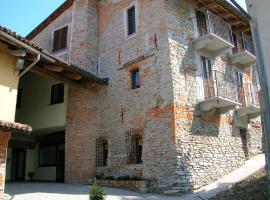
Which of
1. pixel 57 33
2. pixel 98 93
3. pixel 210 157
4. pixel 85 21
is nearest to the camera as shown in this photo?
pixel 210 157

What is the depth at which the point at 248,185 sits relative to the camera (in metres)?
10.5

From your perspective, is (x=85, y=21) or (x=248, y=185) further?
(x=85, y=21)

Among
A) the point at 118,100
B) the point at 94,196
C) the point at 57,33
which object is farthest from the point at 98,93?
the point at 94,196

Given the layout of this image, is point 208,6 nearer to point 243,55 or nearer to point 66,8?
point 243,55

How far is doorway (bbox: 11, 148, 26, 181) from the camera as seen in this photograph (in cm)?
1816

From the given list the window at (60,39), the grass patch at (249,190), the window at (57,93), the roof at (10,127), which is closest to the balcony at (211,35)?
the grass patch at (249,190)

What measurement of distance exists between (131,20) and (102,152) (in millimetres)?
6356

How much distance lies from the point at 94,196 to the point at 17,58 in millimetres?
5385

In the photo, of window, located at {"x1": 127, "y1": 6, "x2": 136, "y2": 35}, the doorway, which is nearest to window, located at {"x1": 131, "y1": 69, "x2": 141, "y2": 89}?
window, located at {"x1": 127, "y1": 6, "x2": 136, "y2": 35}

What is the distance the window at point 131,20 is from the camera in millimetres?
14938

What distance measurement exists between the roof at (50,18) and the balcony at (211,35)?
7.30 m

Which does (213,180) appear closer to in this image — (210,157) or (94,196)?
(210,157)

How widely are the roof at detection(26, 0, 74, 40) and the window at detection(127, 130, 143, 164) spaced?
8714 mm

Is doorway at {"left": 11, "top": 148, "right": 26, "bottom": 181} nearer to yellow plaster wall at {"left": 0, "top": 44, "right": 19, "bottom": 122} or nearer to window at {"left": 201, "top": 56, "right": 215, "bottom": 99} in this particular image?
yellow plaster wall at {"left": 0, "top": 44, "right": 19, "bottom": 122}
